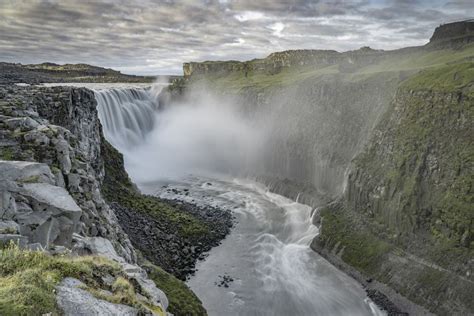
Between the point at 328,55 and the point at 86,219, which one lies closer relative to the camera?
the point at 86,219

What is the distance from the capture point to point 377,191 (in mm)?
48781

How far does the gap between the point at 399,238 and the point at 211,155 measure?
57701 mm

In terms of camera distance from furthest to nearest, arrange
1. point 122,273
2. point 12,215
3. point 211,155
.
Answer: point 211,155, point 12,215, point 122,273

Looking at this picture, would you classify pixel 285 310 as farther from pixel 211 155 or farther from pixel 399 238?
pixel 211 155

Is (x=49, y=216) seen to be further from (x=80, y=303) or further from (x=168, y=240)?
(x=168, y=240)

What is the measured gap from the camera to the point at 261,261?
46781mm

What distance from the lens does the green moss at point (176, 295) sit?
98.8 ft

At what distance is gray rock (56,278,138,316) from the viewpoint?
9891 millimetres

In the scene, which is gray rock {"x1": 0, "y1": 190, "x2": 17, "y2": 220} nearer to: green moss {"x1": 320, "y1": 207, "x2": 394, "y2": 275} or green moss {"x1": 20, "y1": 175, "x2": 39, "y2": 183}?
green moss {"x1": 20, "y1": 175, "x2": 39, "y2": 183}

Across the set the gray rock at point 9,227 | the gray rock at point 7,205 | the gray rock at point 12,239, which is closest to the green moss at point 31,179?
the gray rock at point 7,205

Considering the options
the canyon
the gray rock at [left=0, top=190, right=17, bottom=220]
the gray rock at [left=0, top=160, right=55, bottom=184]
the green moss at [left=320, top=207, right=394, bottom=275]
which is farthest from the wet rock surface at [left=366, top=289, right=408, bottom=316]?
the gray rock at [left=0, top=190, right=17, bottom=220]

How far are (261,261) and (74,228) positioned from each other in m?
32.4

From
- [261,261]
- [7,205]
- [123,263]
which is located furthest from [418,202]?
[7,205]

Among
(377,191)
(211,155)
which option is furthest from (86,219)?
(211,155)
